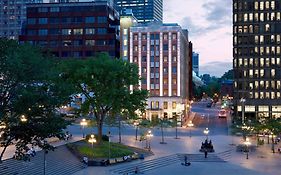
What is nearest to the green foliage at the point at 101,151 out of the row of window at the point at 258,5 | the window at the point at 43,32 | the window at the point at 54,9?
the row of window at the point at 258,5

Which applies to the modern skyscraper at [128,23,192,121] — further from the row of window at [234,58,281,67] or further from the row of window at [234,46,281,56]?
the row of window at [234,46,281,56]

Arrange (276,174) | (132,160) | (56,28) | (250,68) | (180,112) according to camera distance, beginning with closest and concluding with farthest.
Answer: (276,174)
(132,160)
(180,112)
(250,68)
(56,28)

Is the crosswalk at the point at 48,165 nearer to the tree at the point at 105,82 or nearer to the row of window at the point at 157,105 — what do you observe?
the tree at the point at 105,82

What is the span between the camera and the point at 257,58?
5177 inches

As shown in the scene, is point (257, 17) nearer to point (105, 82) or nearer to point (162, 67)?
point (162, 67)

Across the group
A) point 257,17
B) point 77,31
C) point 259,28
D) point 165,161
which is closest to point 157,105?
point 259,28

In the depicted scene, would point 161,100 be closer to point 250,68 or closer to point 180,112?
point 180,112

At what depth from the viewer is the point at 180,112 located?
123 m

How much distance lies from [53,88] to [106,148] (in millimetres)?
31095

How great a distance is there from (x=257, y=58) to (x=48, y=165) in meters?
89.8

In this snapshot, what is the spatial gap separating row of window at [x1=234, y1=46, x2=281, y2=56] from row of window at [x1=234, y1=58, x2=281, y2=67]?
175cm

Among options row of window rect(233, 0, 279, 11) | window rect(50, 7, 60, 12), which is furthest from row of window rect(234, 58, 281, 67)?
window rect(50, 7, 60, 12)

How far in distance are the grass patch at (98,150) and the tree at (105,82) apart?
7.67ft

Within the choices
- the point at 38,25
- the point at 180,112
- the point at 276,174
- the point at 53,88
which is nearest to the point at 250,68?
the point at 180,112
